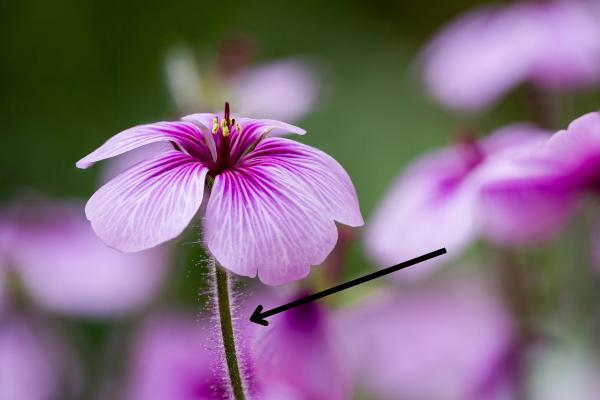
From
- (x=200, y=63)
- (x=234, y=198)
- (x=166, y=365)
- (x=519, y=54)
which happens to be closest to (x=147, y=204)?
(x=234, y=198)

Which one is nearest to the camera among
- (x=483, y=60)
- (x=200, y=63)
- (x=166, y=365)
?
(x=166, y=365)

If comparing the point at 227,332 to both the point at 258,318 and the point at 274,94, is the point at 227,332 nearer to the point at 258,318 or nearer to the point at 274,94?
the point at 258,318

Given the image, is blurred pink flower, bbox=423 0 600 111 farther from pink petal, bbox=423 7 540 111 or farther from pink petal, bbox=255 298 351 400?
pink petal, bbox=255 298 351 400

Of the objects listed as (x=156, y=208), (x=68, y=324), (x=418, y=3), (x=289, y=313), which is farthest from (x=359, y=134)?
(x=156, y=208)

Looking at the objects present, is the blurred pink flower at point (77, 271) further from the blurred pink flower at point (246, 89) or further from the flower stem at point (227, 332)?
the flower stem at point (227, 332)

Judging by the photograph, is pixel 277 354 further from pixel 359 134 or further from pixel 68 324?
pixel 359 134

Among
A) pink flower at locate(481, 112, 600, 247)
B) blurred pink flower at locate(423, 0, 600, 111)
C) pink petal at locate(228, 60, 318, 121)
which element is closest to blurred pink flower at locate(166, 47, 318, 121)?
pink petal at locate(228, 60, 318, 121)

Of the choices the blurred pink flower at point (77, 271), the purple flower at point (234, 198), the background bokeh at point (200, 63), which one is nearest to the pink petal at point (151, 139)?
the purple flower at point (234, 198)
